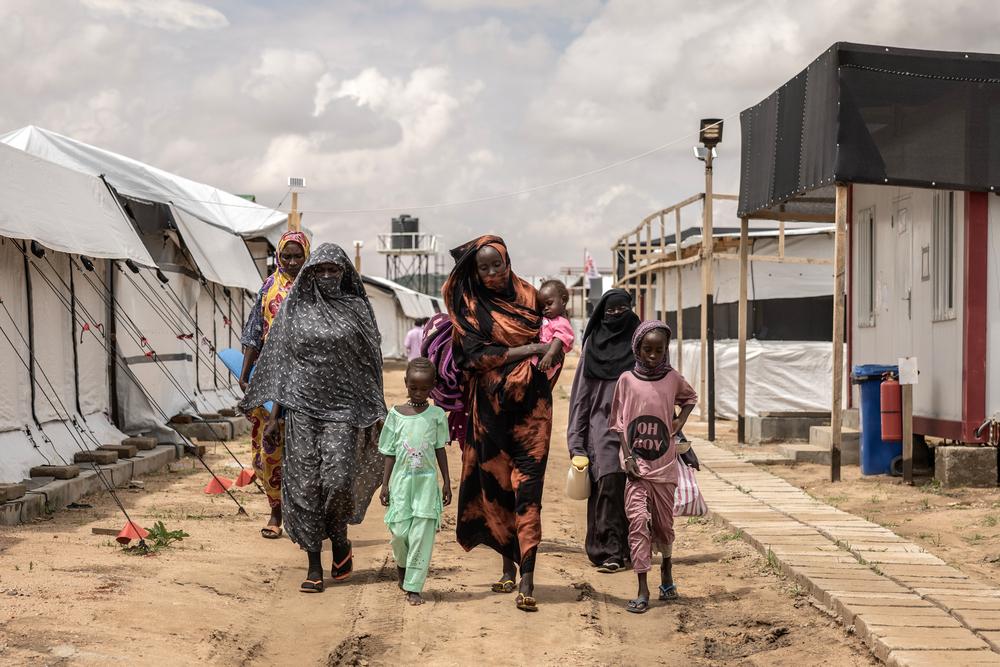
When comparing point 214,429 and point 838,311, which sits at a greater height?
point 838,311

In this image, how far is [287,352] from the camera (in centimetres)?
578

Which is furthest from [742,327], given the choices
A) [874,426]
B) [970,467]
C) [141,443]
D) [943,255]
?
[141,443]

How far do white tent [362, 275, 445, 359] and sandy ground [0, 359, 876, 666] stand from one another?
118 feet

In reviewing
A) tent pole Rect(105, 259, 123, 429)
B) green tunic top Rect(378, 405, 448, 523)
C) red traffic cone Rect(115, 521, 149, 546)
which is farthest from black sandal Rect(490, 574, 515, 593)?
tent pole Rect(105, 259, 123, 429)

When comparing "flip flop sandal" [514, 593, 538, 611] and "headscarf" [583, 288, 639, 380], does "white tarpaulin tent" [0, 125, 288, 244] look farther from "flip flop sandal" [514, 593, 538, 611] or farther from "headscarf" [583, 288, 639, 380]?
"flip flop sandal" [514, 593, 538, 611]

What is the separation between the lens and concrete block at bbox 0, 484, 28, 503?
7090 millimetres

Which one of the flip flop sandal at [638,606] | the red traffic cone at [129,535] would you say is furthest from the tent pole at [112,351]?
the flip flop sandal at [638,606]

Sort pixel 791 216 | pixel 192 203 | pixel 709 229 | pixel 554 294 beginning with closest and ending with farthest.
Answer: pixel 554 294
pixel 791 216
pixel 709 229
pixel 192 203

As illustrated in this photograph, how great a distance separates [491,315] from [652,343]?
30.4 inches

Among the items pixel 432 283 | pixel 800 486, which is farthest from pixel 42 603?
pixel 432 283

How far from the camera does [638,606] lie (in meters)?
5.28

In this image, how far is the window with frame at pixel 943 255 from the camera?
9.75m

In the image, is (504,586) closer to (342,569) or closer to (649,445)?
(342,569)

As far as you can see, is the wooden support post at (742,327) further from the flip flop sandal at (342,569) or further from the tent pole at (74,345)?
the flip flop sandal at (342,569)
